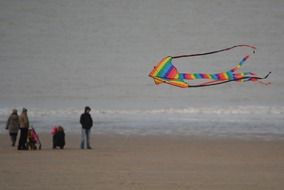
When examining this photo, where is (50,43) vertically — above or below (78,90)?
above

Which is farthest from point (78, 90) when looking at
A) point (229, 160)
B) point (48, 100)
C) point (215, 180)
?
point (215, 180)

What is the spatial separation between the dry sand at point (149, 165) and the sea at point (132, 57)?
12.3ft

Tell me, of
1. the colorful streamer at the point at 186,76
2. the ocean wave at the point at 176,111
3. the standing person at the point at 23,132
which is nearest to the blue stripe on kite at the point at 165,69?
the colorful streamer at the point at 186,76

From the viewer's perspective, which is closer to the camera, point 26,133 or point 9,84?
point 26,133

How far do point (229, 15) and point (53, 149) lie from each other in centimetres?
1038

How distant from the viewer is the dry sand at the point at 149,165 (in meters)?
5.92

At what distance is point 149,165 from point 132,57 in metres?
10.3

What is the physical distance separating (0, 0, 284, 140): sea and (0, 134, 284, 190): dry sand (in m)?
3.76

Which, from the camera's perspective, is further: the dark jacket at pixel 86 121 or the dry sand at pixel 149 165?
the dark jacket at pixel 86 121

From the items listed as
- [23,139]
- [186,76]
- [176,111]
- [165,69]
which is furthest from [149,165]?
[165,69]

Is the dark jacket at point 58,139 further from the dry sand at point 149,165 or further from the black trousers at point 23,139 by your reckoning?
the black trousers at point 23,139

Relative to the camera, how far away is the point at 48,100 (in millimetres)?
15656

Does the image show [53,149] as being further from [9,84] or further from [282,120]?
[9,84]

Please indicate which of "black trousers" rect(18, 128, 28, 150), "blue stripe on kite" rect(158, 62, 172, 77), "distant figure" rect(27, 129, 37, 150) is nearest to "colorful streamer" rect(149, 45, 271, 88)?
"blue stripe on kite" rect(158, 62, 172, 77)
